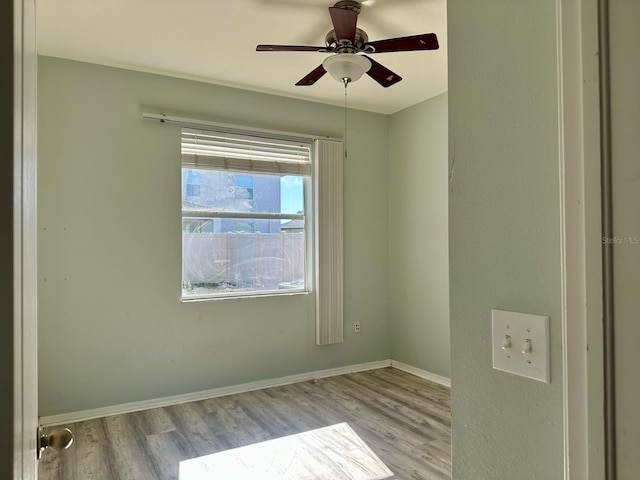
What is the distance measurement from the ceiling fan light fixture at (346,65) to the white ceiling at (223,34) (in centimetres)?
27

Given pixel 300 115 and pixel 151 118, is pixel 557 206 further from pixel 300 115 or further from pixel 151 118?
pixel 300 115

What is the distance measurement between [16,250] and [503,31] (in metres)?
0.91

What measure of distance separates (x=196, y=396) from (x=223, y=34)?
2.78 metres

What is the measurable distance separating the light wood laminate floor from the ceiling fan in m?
2.35

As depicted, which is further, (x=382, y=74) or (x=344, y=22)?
(x=382, y=74)

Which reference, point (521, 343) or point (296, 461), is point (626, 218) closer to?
point (521, 343)

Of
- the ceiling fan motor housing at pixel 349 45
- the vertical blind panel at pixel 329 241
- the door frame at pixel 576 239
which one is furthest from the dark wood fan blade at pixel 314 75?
the door frame at pixel 576 239

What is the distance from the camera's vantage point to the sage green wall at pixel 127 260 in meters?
3.06

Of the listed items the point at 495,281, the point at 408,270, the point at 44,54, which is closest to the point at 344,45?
the point at 495,281

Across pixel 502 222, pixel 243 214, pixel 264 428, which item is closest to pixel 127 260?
pixel 243 214

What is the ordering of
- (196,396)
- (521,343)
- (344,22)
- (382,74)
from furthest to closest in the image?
1. (196,396)
2. (382,74)
3. (344,22)
4. (521,343)

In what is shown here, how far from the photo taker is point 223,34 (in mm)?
2752

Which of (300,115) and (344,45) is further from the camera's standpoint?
(300,115)

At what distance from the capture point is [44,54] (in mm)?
3010
